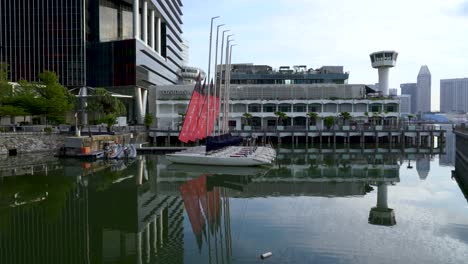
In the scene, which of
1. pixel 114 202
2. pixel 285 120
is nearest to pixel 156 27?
pixel 285 120

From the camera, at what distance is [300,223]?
25281mm

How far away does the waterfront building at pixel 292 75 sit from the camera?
15157 cm

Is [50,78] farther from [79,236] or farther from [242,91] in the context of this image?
[79,236]

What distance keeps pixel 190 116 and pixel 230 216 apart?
1260 inches

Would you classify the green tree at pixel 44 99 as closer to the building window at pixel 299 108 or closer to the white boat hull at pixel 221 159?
the white boat hull at pixel 221 159

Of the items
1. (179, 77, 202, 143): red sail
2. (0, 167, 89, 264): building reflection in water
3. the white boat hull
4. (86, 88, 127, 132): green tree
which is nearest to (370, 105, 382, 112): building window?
the white boat hull

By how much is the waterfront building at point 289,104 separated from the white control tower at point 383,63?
13783 mm

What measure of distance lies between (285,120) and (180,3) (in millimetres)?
72670

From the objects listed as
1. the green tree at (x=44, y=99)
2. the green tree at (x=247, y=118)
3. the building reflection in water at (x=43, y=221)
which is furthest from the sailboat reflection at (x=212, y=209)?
the green tree at (x=247, y=118)

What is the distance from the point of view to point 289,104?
11012 centimetres

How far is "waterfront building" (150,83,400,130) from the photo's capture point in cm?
10712

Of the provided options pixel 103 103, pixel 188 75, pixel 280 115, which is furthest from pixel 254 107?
pixel 188 75

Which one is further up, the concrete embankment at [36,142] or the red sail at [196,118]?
the red sail at [196,118]

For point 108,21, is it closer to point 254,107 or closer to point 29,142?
point 254,107
